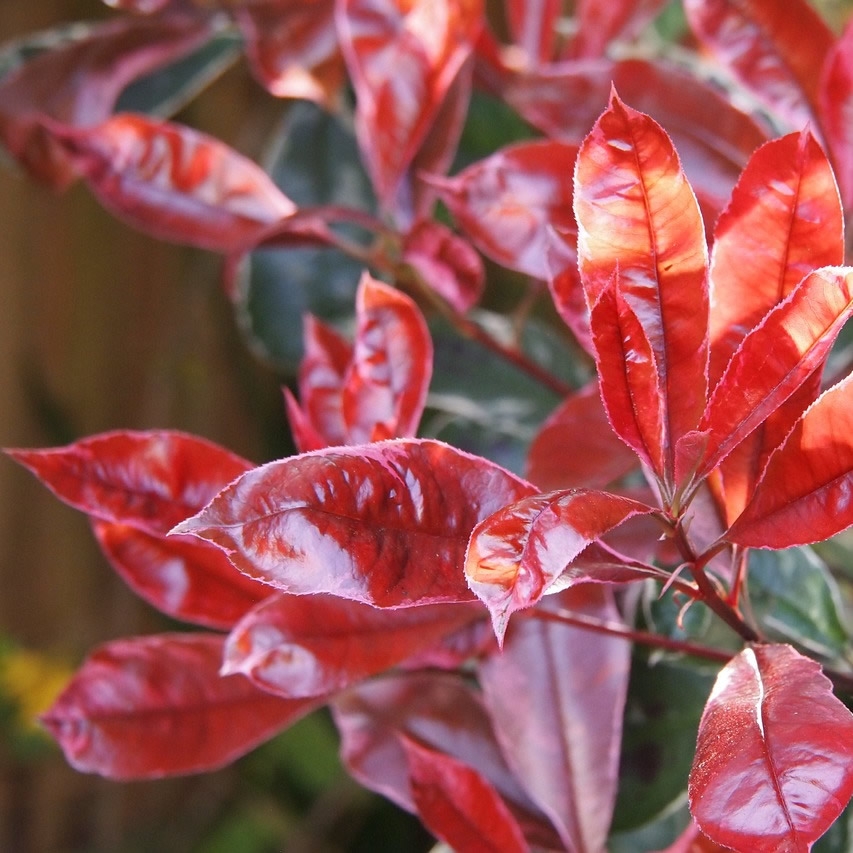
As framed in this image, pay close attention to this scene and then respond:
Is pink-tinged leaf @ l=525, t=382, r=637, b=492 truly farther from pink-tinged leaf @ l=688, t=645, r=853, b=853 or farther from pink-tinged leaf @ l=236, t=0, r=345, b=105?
pink-tinged leaf @ l=236, t=0, r=345, b=105

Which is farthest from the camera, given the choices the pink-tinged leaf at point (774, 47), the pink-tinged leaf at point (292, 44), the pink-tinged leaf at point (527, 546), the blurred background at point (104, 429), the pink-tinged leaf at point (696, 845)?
the blurred background at point (104, 429)

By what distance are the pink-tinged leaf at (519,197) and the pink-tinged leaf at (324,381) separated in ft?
0.26

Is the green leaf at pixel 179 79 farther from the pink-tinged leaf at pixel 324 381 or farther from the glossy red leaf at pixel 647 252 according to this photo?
the glossy red leaf at pixel 647 252

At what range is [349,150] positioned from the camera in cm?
67

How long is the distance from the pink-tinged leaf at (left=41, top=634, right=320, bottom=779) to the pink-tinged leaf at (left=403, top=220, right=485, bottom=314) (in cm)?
20

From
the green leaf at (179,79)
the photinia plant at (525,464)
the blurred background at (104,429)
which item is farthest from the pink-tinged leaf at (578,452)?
the blurred background at (104,429)

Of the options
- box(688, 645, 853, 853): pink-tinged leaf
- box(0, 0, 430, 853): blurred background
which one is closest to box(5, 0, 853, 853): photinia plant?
box(688, 645, 853, 853): pink-tinged leaf

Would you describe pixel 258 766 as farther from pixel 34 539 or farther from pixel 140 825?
pixel 34 539

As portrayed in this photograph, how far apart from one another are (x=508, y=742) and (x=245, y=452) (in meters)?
0.89

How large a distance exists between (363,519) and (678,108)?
32cm

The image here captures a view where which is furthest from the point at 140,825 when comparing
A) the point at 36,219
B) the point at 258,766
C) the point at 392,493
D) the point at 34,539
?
the point at 392,493

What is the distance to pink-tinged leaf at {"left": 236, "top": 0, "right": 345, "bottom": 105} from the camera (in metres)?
0.54

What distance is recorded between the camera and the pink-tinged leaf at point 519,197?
15.2 inches

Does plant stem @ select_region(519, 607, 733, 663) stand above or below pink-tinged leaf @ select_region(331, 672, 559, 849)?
above
